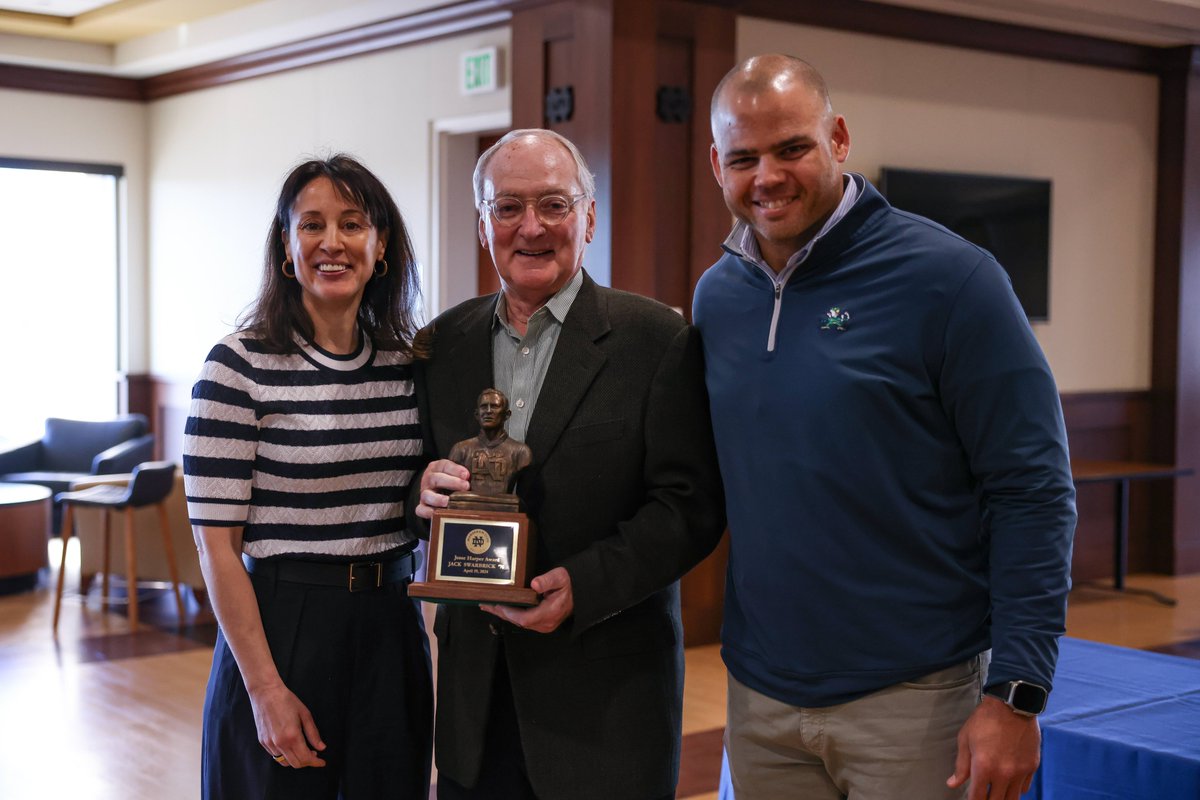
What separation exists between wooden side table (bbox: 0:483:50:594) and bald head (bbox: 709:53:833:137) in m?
6.25

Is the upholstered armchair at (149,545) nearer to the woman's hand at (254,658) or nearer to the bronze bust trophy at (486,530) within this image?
the woman's hand at (254,658)

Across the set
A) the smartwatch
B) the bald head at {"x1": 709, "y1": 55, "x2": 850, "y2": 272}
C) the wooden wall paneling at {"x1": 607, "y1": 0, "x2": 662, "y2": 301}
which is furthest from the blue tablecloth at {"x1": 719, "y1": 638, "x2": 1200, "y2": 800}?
the wooden wall paneling at {"x1": 607, "y1": 0, "x2": 662, "y2": 301}

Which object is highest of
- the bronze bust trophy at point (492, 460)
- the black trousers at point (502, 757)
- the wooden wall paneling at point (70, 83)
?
the wooden wall paneling at point (70, 83)

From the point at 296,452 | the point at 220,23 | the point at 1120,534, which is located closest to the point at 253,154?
the point at 220,23

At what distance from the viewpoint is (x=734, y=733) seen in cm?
212

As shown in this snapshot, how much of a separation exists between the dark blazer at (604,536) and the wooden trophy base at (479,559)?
83mm

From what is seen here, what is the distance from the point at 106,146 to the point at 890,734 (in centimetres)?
932

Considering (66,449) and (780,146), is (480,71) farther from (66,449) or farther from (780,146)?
(780,146)

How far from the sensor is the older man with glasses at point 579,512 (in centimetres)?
212

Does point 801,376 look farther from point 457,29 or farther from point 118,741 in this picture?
point 457,29

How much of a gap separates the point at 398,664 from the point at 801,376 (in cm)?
86

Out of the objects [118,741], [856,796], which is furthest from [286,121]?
[856,796]

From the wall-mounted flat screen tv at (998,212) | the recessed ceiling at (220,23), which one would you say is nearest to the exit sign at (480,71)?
the recessed ceiling at (220,23)

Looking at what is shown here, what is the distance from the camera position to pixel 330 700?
7.32 ft
